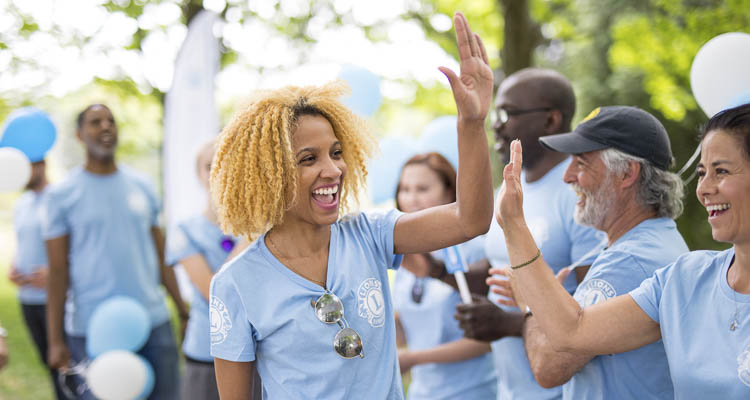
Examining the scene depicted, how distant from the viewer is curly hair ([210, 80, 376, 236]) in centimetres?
190

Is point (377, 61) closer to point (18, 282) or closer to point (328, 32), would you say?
point (328, 32)

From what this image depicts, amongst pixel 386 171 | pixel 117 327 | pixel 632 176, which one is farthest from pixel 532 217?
pixel 117 327

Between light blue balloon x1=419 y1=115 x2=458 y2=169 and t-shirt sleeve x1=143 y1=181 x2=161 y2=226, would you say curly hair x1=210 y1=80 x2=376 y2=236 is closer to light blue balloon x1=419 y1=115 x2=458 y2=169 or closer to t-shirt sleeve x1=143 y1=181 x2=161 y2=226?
light blue balloon x1=419 y1=115 x2=458 y2=169

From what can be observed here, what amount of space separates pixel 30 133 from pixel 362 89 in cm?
222

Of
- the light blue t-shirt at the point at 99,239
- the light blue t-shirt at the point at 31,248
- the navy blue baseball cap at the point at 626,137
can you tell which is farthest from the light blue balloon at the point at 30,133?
the navy blue baseball cap at the point at 626,137

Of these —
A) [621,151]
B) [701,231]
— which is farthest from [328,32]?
[621,151]

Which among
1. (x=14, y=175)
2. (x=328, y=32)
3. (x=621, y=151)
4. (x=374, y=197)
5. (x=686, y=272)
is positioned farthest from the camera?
(x=328, y=32)

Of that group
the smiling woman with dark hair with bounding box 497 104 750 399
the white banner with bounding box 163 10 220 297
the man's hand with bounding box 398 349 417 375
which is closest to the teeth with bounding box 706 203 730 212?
the smiling woman with dark hair with bounding box 497 104 750 399

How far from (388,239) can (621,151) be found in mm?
846

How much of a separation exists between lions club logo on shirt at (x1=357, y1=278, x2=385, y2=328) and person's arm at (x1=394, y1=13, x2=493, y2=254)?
9.5 inches

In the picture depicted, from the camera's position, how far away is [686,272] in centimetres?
179

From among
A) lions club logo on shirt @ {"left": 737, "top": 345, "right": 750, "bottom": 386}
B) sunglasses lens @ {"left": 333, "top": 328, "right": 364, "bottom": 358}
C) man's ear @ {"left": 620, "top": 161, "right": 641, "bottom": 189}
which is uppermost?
man's ear @ {"left": 620, "top": 161, "right": 641, "bottom": 189}

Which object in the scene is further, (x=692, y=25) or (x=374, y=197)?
(x=692, y=25)

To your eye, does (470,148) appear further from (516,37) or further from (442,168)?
(516,37)
